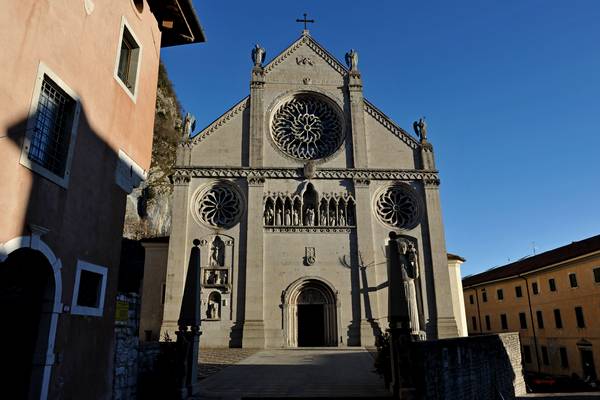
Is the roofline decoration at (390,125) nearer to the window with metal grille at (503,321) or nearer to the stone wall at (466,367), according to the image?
the stone wall at (466,367)

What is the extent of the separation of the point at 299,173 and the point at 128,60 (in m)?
16.3

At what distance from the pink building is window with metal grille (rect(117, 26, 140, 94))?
0.20 meters

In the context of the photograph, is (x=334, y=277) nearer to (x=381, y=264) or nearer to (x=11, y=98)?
(x=381, y=264)

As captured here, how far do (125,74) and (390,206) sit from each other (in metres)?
19.5

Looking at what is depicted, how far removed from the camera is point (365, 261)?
2503cm

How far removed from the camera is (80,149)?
844cm

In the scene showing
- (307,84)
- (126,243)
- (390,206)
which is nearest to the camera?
(390,206)

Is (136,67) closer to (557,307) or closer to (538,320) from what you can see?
(557,307)

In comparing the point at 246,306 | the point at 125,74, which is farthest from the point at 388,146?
the point at 125,74

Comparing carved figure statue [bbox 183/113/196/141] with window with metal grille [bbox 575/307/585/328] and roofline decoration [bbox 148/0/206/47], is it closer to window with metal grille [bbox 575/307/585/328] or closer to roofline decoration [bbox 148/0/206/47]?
roofline decoration [bbox 148/0/206/47]

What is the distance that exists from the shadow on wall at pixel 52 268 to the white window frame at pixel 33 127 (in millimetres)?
53

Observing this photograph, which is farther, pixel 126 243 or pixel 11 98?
pixel 126 243

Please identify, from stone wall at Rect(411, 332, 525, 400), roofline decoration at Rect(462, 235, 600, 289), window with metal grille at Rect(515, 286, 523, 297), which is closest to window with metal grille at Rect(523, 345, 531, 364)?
window with metal grille at Rect(515, 286, 523, 297)

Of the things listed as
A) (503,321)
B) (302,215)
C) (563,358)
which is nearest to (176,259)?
(302,215)
